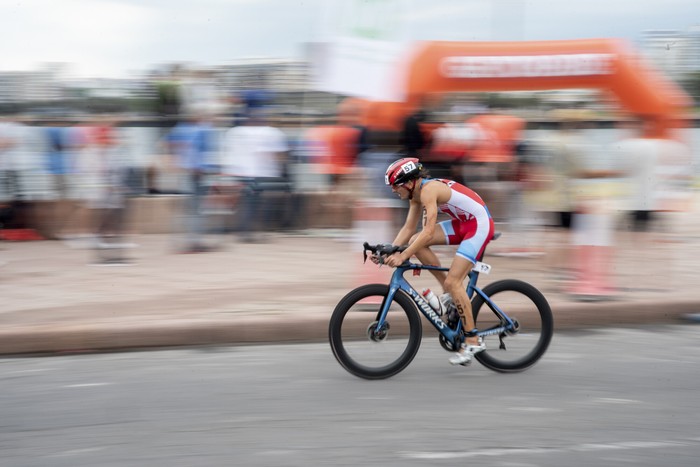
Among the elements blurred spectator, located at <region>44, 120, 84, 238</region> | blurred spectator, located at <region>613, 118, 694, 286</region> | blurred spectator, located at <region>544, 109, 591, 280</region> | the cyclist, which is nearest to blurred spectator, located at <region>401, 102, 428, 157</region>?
blurred spectator, located at <region>544, 109, 591, 280</region>

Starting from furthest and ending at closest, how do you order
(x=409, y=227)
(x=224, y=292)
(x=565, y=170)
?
(x=565, y=170) → (x=224, y=292) → (x=409, y=227)

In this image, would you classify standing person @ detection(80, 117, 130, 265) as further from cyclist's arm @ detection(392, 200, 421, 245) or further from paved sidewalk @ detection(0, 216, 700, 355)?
cyclist's arm @ detection(392, 200, 421, 245)

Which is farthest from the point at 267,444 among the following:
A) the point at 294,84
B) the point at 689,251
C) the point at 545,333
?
the point at 294,84

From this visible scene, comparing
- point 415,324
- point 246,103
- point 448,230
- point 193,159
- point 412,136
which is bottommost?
point 415,324

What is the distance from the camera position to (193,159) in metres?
10.4

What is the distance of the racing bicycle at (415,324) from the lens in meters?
5.82

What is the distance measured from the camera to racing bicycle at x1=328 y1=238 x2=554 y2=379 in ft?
19.1

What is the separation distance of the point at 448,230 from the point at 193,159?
513cm

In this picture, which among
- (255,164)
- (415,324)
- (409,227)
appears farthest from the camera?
(255,164)

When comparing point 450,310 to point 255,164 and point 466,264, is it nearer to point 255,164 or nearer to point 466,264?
point 466,264

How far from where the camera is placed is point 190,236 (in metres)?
10.7

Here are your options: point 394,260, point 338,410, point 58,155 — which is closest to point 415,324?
point 394,260

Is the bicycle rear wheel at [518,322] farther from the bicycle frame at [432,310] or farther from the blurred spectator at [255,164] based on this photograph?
the blurred spectator at [255,164]

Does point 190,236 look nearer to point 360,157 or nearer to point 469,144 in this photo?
point 360,157
